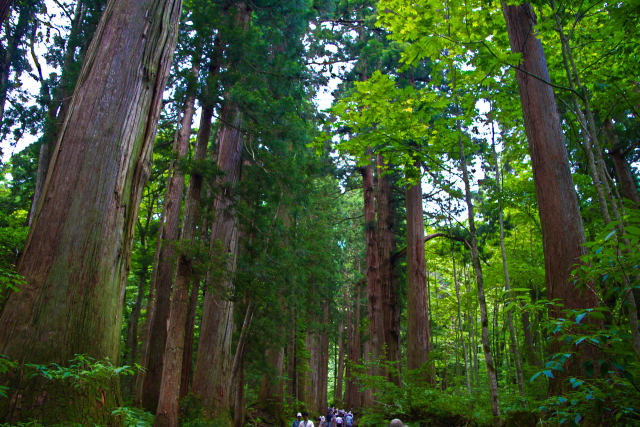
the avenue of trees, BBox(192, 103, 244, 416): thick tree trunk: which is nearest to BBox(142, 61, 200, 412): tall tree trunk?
the avenue of trees

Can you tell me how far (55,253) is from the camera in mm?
2602

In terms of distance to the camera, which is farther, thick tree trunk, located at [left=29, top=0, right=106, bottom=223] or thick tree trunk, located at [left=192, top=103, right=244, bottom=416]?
thick tree trunk, located at [left=29, top=0, right=106, bottom=223]

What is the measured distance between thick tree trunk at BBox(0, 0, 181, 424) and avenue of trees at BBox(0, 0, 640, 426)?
0.01 meters

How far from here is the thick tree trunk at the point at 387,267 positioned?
12062 mm

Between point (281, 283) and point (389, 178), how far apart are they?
17.8 feet

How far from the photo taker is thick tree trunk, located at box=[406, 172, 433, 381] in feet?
30.5

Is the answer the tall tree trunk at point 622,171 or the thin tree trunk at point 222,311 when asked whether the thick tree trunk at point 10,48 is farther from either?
the tall tree trunk at point 622,171

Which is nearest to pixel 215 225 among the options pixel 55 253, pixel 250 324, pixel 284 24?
pixel 250 324

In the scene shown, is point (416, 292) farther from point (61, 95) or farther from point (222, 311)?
point (61, 95)

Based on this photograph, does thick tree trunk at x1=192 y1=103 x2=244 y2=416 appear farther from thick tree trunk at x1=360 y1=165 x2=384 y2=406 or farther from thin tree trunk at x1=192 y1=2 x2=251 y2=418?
thick tree trunk at x1=360 y1=165 x2=384 y2=406

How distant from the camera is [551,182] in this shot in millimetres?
4668

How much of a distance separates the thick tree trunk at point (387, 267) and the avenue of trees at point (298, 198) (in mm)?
71

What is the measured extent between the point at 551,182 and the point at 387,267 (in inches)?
324

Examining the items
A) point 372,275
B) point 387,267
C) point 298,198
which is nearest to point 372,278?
point 372,275
